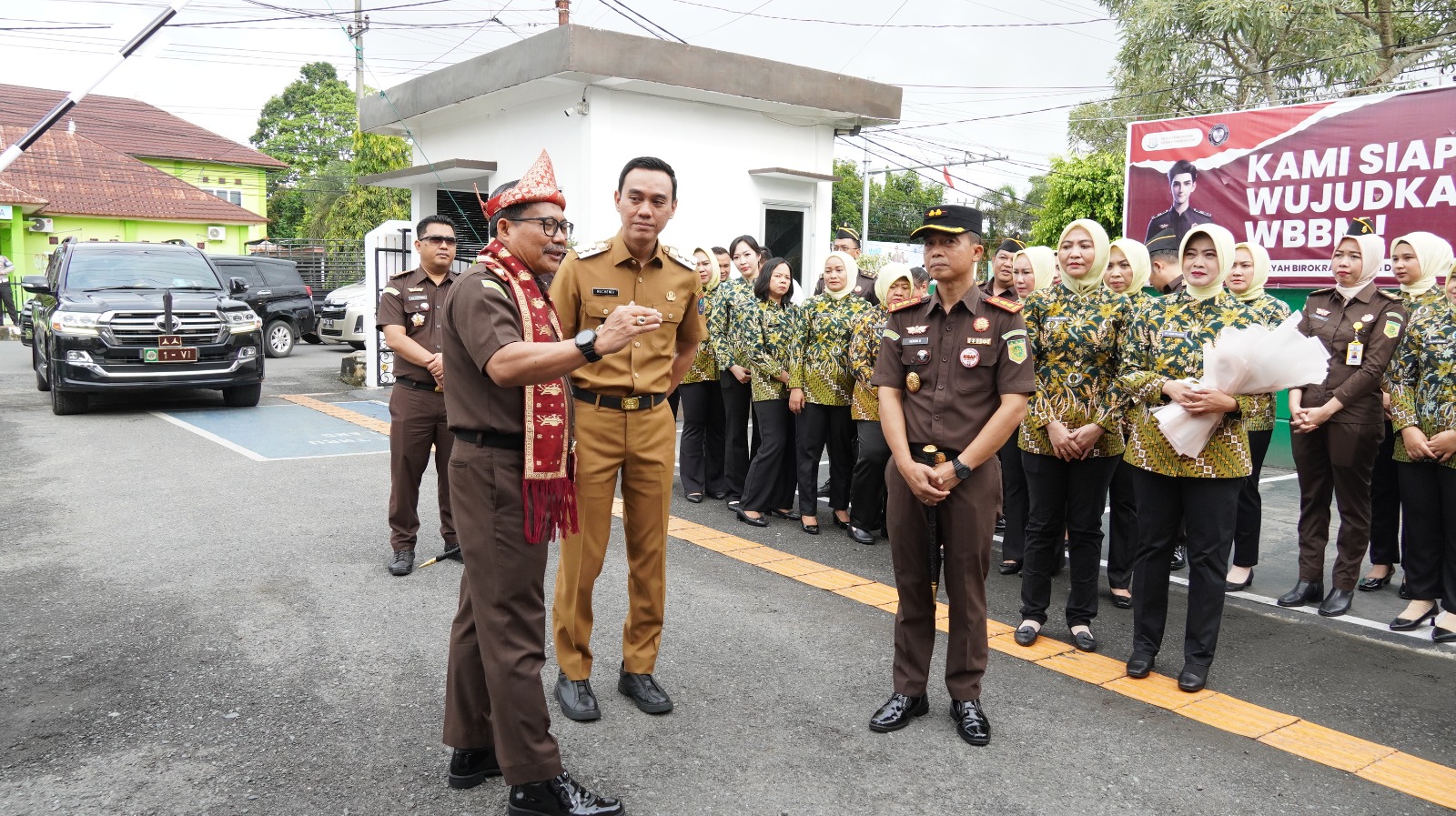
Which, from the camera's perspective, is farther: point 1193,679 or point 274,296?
point 274,296

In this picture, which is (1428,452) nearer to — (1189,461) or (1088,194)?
(1189,461)

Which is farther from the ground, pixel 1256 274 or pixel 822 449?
pixel 1256 274

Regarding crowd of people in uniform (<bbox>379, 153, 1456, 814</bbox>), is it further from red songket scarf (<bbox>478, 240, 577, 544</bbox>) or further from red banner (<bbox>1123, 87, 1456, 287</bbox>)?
red banner (<bbox>1123, 87, 1456, 287</bbox>)

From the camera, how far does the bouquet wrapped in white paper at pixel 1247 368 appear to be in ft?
13.6

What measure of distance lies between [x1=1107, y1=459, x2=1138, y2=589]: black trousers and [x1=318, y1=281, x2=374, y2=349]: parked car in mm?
16502

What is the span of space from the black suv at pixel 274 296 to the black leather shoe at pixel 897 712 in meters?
18.1

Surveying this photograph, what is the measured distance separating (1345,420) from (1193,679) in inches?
86.6

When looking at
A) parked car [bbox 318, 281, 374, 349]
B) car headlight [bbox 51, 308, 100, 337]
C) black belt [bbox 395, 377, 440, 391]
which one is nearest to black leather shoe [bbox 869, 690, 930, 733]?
black belt [bbox 395, 377, 440, 391]

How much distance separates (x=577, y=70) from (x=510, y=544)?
389 inches

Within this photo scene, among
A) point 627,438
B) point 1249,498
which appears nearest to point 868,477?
point 1249,498

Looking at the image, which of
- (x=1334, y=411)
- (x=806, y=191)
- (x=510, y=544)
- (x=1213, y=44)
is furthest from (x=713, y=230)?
(x=1213, y=44)

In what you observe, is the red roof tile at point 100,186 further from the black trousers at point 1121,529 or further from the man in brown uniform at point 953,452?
the man in brown uniform at point 953,452

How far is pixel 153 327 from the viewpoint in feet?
38.7

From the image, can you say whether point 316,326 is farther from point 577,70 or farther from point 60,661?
point 60,661
